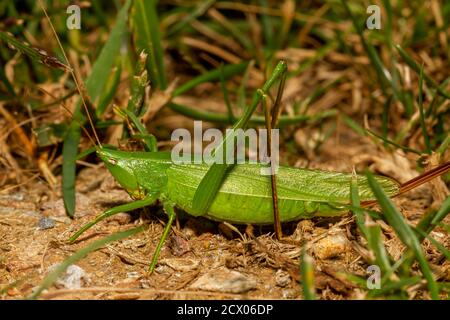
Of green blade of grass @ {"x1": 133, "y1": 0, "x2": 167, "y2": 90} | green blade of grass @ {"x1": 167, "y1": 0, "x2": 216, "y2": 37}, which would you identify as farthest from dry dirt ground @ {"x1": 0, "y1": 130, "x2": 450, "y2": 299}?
green blade of grass @ {"x1": 167, "y1": 0, "x2": 216, "y2": 37}

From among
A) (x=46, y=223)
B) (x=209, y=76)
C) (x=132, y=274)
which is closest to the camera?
(x=132, y=274)

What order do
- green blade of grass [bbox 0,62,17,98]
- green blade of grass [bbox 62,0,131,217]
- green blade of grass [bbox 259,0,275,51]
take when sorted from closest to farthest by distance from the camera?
green blade of grass [bbox 62,0,131,217]
green blade of grass [bbox 0,62,17,98]
green blade of grass [bbox 259,0,275,51]

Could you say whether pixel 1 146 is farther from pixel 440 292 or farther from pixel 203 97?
pixel 440 292

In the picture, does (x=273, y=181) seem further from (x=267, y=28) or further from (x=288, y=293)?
(x=267, y=28)

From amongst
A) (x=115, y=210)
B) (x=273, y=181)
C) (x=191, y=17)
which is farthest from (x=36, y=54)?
(x=191, y=17)

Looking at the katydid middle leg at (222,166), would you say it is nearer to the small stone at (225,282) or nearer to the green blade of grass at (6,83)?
the small stone at (225,282)

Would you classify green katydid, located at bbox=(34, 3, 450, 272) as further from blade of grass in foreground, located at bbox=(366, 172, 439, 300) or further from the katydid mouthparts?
blade of grass in foreground, located at bbox=(366, 172, 439, 300)

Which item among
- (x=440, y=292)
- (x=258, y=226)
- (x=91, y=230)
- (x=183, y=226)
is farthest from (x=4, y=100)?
(x=440, y=292)

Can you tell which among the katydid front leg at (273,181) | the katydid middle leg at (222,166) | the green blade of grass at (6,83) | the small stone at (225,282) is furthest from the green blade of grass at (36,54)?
the small stone at (225,282)
